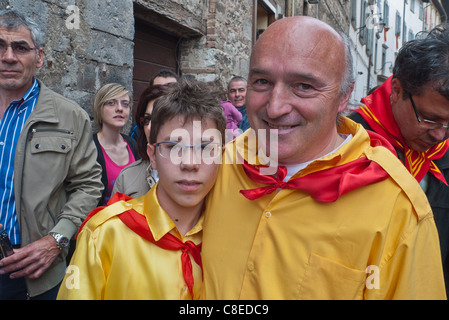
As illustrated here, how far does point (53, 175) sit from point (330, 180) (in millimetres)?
1559

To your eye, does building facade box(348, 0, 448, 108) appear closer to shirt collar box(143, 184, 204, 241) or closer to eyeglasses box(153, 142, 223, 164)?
eyeglasses box(153, 142, 223, 164)

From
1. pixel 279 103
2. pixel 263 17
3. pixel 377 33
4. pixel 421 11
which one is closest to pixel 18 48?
pixel 279 103

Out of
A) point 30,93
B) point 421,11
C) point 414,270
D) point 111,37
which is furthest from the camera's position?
point 421,11

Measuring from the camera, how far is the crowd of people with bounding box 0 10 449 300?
123cm

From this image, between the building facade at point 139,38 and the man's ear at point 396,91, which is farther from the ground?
the building facade at point 139,38

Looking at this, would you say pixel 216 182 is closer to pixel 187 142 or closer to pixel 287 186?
pixel 187 142

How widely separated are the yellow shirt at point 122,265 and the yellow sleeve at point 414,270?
2.07 ft

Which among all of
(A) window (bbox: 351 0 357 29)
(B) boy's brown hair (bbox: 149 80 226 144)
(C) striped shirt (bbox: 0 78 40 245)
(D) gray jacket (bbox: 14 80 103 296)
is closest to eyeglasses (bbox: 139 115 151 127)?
(D) gray jacket (bbox: 14 80 103 296)

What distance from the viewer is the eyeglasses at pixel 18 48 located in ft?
7.25

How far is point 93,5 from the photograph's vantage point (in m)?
3.57

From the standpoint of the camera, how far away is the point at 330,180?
4.27 ft

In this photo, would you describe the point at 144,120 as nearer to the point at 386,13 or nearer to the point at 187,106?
the point at 187,106

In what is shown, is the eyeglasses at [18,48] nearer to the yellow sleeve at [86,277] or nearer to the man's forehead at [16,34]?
the man's forehead at [16,34]

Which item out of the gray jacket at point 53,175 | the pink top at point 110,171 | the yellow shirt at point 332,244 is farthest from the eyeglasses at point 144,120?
the yellow shirt at point 332,244
